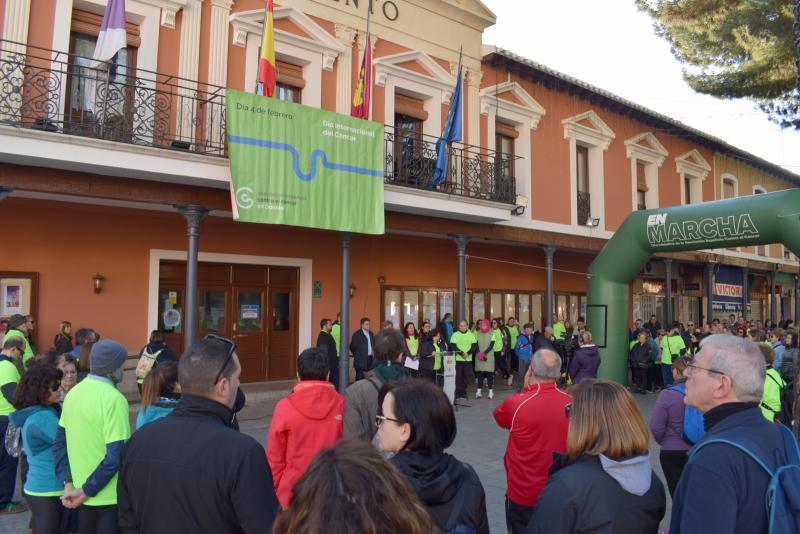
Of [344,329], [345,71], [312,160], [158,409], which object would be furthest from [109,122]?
[158,409]

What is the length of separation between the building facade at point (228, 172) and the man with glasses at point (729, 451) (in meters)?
7.89

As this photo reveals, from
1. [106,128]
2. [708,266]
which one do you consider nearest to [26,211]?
[106,128]

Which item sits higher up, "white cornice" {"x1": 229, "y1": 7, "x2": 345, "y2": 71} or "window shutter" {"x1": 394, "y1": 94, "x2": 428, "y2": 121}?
"white cornice" {"x1": 229, "y1": 7, "x2": 345, "y2": 71}

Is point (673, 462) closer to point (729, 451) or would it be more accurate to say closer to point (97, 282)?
point (729, 451)

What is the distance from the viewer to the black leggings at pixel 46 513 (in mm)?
3746

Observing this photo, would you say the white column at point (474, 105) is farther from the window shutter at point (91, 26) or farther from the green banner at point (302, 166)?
the window shutter at point (91, 26)

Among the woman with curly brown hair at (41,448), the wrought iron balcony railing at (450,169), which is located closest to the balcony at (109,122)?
the wrought iron balcony railing at (450,169)

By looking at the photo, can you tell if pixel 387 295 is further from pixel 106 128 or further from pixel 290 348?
pixel 106 128

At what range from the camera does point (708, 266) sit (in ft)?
68.3

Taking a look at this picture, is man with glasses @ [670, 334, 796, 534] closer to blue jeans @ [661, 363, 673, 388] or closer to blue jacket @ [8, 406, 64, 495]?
blue jacket @ [8, 406, 64, 495]

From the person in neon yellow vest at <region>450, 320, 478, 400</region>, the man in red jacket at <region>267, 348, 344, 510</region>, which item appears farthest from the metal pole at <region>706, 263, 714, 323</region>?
the man in red jacket at <region>267, 348, 344, 510</region>

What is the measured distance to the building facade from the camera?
8.93m

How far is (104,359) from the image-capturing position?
3.40 m

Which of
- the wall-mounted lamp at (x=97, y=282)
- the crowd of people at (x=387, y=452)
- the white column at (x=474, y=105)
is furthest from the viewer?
the white column at (x=474, y=105)
